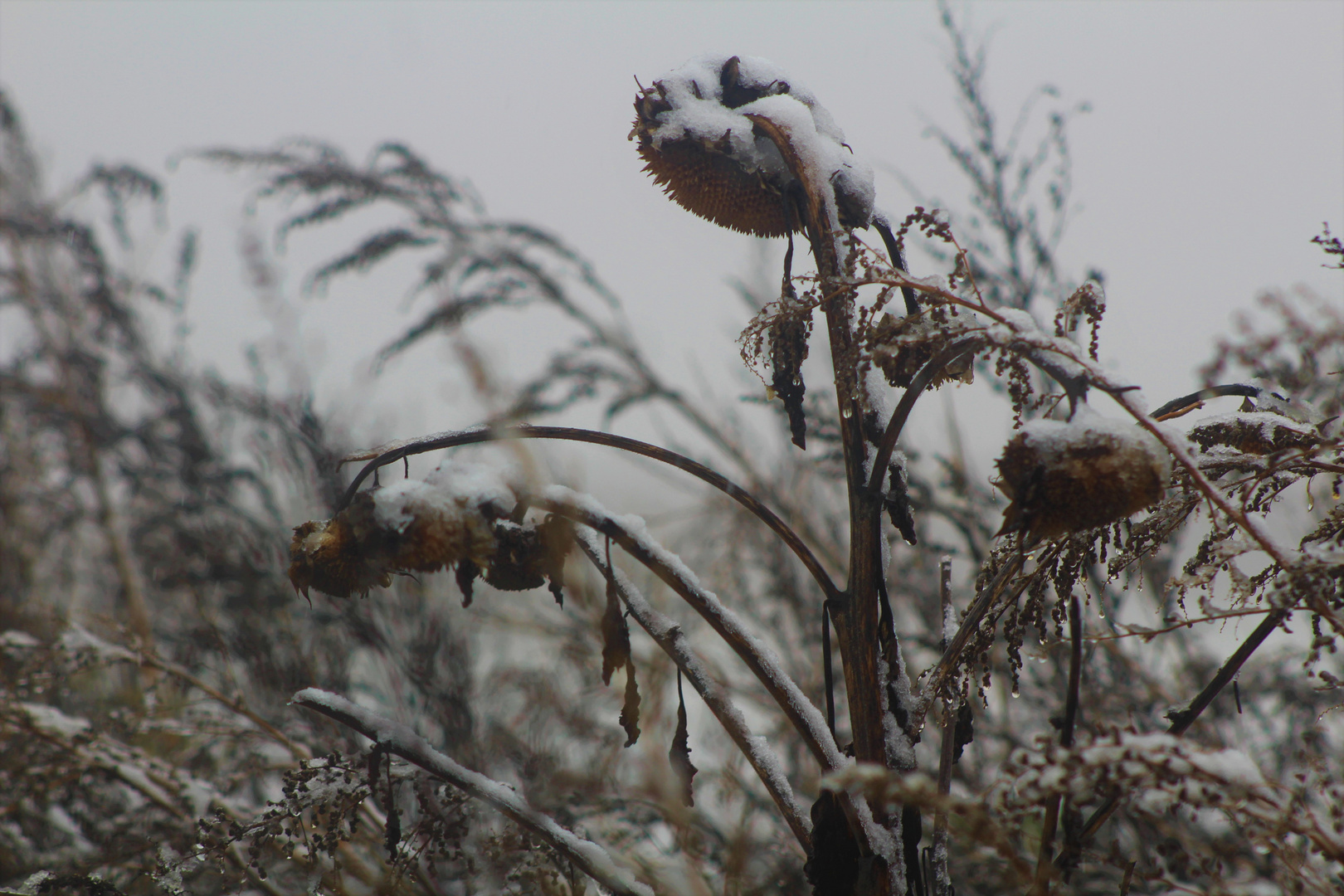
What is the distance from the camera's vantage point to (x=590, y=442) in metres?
0.62

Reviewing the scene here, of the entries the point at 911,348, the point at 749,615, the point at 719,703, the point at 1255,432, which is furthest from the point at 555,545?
the point at 749,615

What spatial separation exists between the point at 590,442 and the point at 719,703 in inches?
9.2

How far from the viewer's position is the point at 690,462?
0.60 m

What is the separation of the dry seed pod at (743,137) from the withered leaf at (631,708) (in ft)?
1.22

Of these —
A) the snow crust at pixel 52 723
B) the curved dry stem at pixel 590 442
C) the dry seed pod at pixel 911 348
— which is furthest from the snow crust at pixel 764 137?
the snow crust at pixel 52 723

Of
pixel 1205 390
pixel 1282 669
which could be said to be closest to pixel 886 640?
pixel 1205 390

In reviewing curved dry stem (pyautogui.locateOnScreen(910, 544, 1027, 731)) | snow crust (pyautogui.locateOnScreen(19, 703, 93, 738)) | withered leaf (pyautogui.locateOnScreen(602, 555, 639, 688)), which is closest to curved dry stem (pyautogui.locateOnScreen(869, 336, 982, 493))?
curved dry stem (pyautogui.locateOnScreen(910, 544, 1027, 731))

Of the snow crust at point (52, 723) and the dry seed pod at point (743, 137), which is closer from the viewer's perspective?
the dry seed pod at point (743, 137)

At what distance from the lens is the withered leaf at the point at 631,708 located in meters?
0.55

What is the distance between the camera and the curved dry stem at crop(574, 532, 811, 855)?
58 cm

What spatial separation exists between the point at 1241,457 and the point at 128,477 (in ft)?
13.4

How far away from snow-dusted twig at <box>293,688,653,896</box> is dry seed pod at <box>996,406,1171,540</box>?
40 centimetres

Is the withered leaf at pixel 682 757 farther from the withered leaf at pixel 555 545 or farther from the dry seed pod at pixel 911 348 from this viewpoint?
the dry seed pod at pixel 911 348

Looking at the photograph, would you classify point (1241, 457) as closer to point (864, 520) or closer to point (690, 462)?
point (864, 520)
